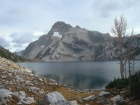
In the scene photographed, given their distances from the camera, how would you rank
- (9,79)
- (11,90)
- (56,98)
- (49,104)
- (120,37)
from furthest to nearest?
1. (120,37)
2. (9,79)
3. (11,90)
4. (56,98)
5. (49,104)

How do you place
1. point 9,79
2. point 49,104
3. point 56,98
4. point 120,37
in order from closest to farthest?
point 49,104, point 56,98, point 9,79, point 120,37

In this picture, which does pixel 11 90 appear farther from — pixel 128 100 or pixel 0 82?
pixel 128 100

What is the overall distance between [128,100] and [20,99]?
406 inches

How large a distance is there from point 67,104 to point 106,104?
3.84 m

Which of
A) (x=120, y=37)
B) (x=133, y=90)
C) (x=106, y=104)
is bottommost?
(x=106, y=104)

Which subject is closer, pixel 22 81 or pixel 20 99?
pixel 20 99

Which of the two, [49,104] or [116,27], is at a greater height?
[116,27]

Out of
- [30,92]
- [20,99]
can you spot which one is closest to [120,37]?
[30,92]

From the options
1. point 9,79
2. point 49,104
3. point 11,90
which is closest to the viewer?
point 49,104

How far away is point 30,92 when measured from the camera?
20891 mm

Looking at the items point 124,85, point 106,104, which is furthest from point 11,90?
point 124,85

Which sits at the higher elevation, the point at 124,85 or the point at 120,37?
the point at 120,37

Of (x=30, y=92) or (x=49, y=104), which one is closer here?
(x=49, y=104)

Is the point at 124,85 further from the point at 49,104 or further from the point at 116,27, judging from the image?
the point at 116,27
